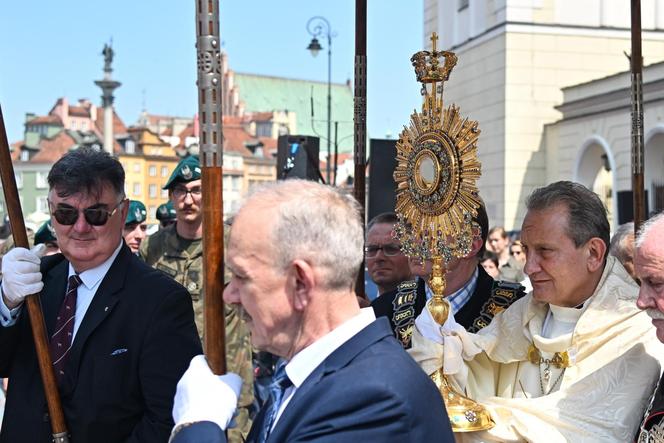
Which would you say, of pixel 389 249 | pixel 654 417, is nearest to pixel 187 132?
pixel 389 249

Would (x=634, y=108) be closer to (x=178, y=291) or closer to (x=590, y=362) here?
(x=590, y=362)

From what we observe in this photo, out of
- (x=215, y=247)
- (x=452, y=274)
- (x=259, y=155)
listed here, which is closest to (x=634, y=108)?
(x=452, y=274)

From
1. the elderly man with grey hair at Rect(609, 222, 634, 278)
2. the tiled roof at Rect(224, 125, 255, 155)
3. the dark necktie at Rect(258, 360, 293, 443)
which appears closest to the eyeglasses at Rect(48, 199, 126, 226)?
the dark necktie at Rect(258, 360, 293, 443)

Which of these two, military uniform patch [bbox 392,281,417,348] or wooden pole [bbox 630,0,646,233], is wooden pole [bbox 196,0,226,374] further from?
wooden pole [bbox 630,0,646,233]

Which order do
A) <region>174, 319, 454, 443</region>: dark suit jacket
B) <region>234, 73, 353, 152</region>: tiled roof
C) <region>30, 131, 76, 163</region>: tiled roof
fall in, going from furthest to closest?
<region>234, 73, 353, 152</region>: tiled roof
<region>30, 131, 76, 163</region>: tiled roof
<region>174, 319, 454, 443</region>: dark suit jacket

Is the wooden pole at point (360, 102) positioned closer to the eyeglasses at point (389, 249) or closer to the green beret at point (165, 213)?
the eyeglasses at point (389, 249)

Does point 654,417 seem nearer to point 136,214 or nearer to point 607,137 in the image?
point 136,214

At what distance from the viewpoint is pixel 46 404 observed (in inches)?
129

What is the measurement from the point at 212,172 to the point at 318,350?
24.6 inches

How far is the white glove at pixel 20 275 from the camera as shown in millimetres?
3277

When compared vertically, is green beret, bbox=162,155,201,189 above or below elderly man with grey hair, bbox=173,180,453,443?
above

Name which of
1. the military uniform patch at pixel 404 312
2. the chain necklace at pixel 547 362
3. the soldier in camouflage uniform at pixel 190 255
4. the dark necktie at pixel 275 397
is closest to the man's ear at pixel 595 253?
the chain necklace at pixel 547 362

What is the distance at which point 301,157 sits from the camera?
9172 millimetres

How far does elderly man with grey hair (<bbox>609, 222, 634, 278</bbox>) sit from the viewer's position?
5.26m
